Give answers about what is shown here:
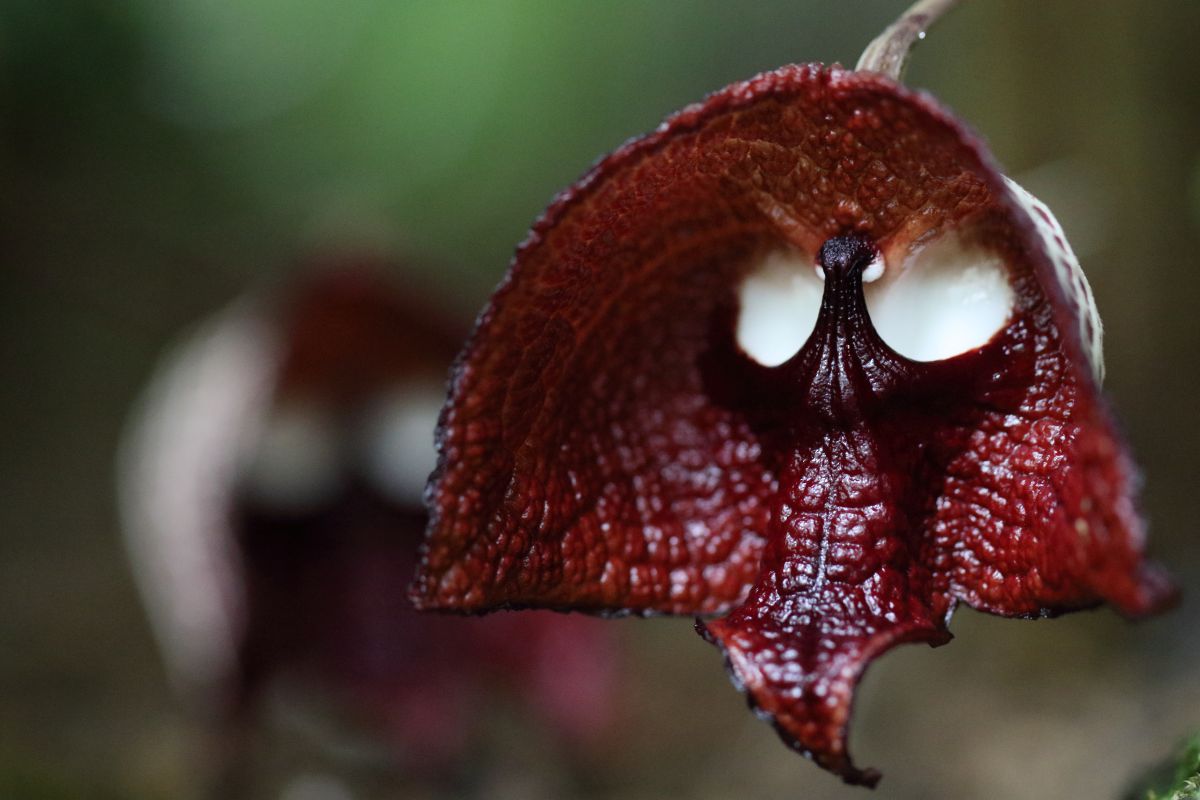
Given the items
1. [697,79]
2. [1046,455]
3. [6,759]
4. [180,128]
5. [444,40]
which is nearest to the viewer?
[1046,455]

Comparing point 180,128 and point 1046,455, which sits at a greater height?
point 180,128

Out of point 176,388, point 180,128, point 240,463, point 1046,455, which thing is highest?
point 180,128

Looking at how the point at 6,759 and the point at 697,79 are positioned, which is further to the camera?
the point at 697,79

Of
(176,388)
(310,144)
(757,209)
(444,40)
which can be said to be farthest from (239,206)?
(757,209)

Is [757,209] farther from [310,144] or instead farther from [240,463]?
[310,144]

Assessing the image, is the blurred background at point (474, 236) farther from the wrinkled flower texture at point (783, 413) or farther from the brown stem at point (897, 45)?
the brown stem at point (897, 45)

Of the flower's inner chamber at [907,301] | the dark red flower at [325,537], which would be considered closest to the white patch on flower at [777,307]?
the flower's inner chamber at [907,301]

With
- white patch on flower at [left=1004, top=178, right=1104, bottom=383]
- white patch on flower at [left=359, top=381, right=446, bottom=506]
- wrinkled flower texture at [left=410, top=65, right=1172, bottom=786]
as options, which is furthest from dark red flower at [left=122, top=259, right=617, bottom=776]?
white patch on flower at [left=1004, top=178, right=1104, bottom=383]
